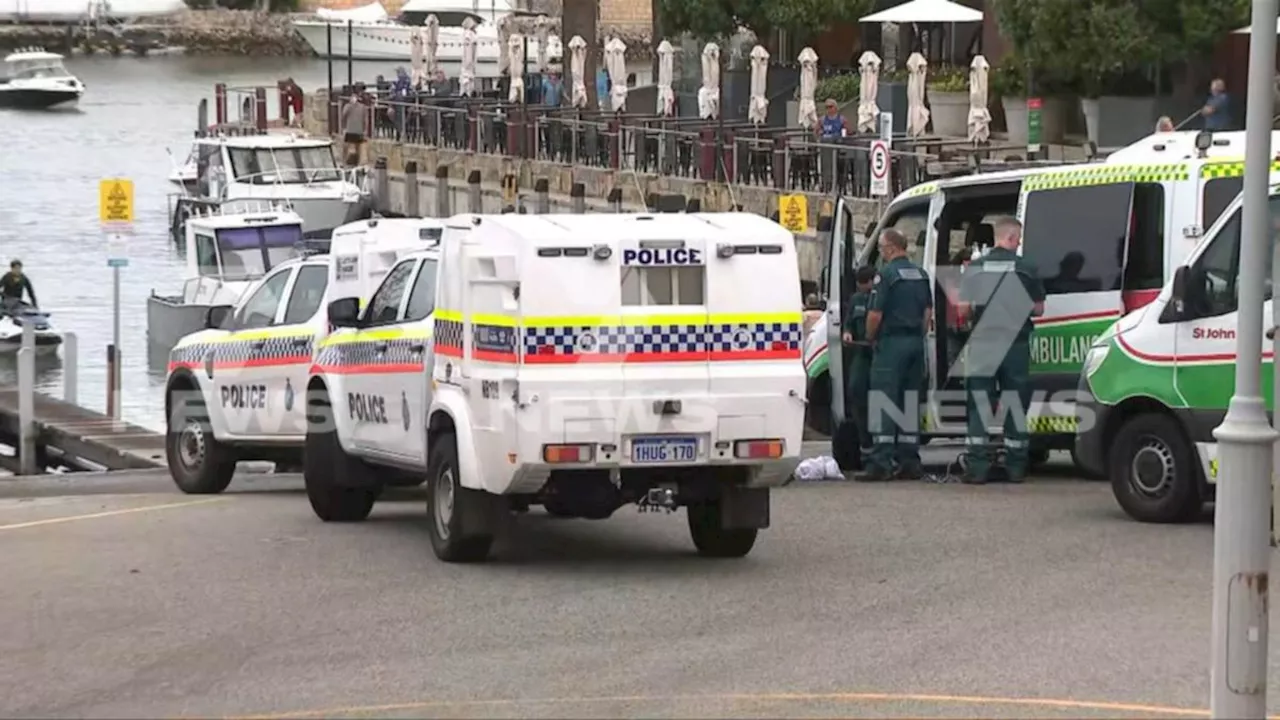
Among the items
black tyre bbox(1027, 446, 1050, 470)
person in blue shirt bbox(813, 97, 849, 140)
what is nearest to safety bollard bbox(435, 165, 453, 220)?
person in blue shirt bbox(813, 97, 849, 140)

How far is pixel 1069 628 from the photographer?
463 inches

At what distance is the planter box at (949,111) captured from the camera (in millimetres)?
42656

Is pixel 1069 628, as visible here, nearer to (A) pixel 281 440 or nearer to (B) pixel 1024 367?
(B) pixel 1024 367

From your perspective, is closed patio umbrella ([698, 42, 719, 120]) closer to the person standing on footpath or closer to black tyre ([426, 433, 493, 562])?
the person standing on footpath

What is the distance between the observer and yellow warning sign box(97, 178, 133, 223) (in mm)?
34844

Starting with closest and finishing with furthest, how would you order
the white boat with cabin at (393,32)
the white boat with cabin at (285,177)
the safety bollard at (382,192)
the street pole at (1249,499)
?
the street pole at (1249,499)
the white boat with cabin at (285,177)
the safety bollard at (382,192)
the white boat with cabin at (393,32)

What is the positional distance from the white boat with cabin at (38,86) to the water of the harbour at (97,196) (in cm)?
80

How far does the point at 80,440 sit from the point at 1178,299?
15060 millimetres

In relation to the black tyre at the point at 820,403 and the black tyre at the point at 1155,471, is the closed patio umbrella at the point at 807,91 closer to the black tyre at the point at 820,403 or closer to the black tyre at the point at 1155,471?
the black tyre at the point at 820,403

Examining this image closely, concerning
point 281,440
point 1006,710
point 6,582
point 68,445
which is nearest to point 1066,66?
point 68,445

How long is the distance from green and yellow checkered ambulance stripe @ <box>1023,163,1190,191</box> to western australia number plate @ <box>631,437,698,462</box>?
187 inches

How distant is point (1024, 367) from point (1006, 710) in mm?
7455

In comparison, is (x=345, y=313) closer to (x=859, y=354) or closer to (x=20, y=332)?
(x=859, y=354)

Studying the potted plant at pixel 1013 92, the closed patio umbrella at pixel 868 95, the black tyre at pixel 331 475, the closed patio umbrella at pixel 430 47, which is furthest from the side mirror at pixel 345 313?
the closed patio umbrella at pixel 430 47
